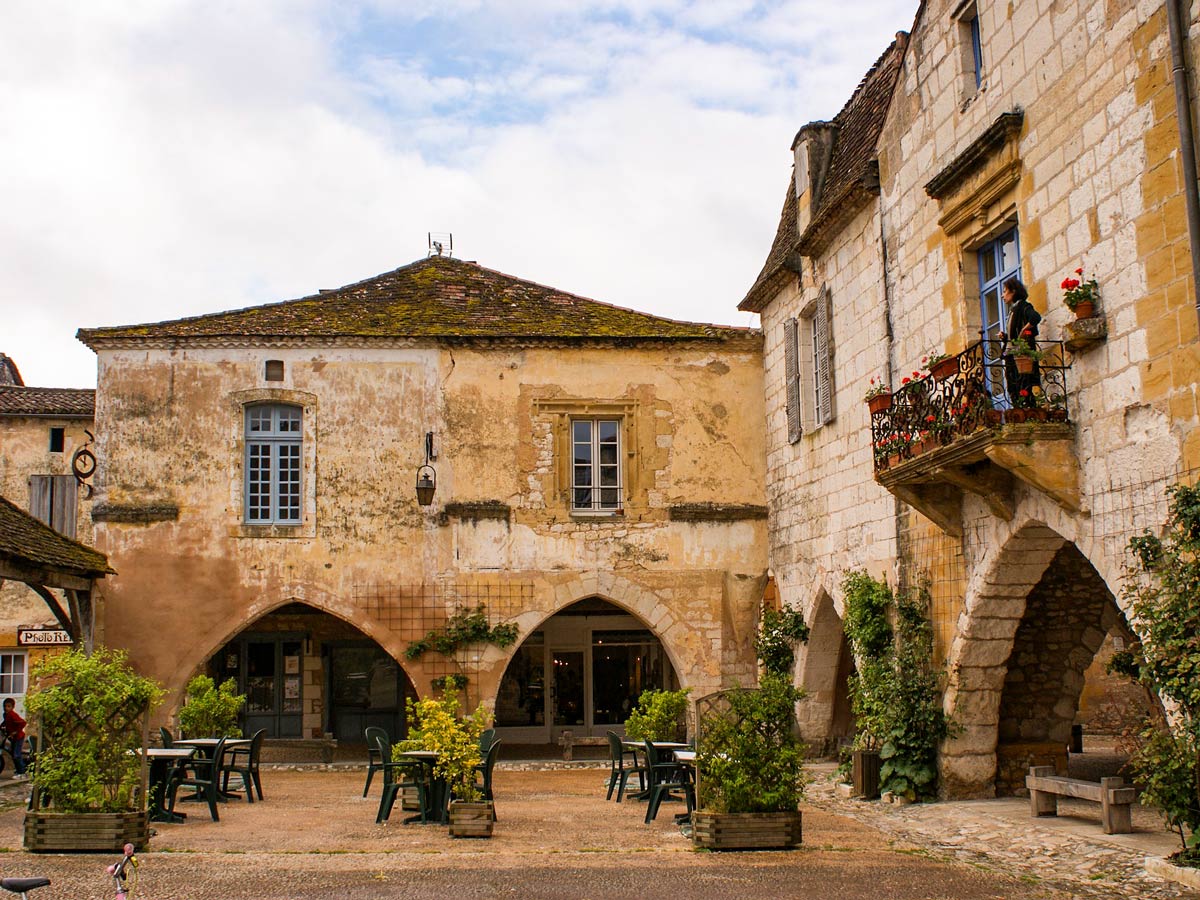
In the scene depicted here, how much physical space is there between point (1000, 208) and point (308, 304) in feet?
33.9

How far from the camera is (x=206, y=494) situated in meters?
16.8

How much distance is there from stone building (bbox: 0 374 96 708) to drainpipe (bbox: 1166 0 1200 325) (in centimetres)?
1837

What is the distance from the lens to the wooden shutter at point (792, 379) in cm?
1565

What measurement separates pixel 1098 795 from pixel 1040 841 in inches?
24.8

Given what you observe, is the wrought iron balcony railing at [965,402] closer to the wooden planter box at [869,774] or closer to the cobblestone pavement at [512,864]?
the wooden planter box at [869,774]

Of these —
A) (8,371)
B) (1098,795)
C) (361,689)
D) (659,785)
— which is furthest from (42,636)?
(1098,795)

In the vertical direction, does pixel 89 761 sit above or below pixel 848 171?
below

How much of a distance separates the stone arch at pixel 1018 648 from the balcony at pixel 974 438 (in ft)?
2.03

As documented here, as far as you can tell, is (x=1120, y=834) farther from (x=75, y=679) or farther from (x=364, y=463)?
(x=364, y=463)

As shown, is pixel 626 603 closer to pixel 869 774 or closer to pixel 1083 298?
pixel 869 774

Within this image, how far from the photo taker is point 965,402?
979 centimetres

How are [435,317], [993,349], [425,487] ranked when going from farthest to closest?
[435,317] → [425,487] → [993,349]

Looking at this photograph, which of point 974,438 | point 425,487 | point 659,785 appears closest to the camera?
point 974,438

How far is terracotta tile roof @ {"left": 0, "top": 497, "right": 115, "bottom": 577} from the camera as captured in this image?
13.1 meters
